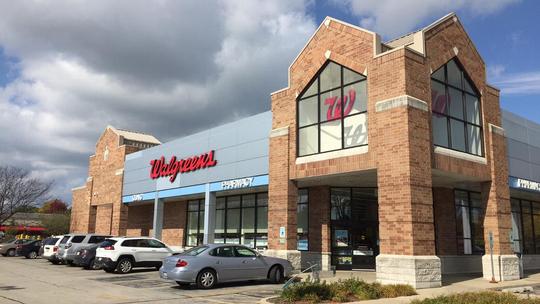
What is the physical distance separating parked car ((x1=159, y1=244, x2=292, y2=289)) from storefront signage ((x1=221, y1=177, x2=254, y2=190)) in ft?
21.2

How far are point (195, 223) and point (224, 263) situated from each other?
1483cm

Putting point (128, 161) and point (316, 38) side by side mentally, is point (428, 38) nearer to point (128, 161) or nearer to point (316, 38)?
point (316, 38)

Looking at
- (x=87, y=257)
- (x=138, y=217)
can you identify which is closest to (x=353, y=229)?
(x=87, y=257)

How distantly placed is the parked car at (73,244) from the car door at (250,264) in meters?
9.96

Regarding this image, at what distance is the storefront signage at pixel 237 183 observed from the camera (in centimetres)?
2327

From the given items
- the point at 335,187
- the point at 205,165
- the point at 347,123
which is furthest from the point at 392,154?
the point at 205,165

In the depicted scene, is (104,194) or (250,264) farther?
(104,194)

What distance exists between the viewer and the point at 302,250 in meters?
22.3

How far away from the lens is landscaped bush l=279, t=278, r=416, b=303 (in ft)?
39.9

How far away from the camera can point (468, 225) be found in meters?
23.6

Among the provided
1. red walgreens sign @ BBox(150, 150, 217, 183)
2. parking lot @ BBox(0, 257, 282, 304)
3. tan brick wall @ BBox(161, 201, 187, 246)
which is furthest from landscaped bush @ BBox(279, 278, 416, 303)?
tan brick wall @ BBox(161, 201, 187, 246)

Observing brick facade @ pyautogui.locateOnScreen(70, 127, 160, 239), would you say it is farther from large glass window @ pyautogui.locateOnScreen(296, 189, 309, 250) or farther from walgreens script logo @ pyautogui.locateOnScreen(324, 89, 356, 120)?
walgreens script logo @ pyautogui.locateOnScreen(324, 89, 356, 120)

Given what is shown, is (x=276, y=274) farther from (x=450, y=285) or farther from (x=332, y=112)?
(x=332, y=112)

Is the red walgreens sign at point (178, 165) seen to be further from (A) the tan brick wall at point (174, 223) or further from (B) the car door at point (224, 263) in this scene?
(B) the car door at point (224, 263)
